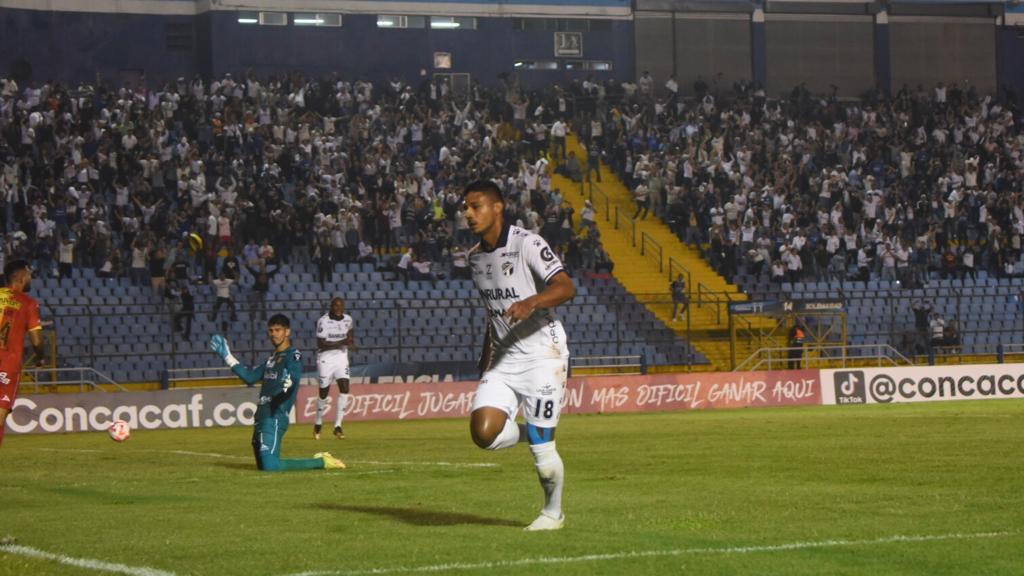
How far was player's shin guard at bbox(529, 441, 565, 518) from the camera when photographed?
11.1m

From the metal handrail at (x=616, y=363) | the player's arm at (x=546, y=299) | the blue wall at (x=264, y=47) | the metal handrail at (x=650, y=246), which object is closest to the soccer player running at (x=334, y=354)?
the metal handrail at (x=616, y=363)

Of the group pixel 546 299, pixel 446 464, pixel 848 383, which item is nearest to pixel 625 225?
pixel 848 383

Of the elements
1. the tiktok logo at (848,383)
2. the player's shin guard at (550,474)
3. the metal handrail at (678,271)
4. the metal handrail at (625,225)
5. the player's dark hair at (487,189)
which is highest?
the player's dark hair at (487,189)

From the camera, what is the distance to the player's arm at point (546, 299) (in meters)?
10.6

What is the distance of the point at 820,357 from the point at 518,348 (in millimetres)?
32076

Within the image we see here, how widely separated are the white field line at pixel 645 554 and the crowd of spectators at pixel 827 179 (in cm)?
3677

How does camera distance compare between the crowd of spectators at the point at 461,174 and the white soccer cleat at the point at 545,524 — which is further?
the crowd of spectators at the point at 461,174

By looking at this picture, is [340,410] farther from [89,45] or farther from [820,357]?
[89,45]

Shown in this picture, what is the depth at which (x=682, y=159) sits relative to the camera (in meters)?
50.9

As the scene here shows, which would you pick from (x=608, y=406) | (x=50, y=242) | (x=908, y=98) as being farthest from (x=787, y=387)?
(x=908, y=98)

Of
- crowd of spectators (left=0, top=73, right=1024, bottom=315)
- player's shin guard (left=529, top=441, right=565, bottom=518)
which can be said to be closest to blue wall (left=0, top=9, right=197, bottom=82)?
crowd of spectators (left=0, top=73, right=1024, bottom=315)

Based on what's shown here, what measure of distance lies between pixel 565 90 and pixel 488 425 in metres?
47.4

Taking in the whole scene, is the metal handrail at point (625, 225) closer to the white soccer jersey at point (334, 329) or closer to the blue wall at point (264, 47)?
the blue wall at point (264, 47)

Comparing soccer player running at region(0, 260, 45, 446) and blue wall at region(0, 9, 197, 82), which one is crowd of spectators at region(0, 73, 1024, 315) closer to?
blue wall at region(0, 9, 197, 82)
